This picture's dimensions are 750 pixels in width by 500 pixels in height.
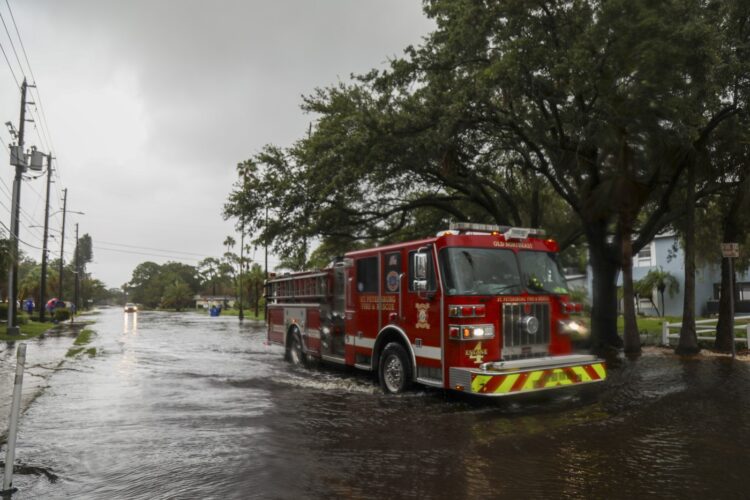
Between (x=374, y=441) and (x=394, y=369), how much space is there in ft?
9.62

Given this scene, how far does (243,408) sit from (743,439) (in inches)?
251

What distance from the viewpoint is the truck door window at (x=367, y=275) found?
10.0 metres

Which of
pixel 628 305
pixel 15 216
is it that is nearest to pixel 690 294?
pixel 628 305

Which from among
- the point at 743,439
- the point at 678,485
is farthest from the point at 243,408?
the point at 743,439

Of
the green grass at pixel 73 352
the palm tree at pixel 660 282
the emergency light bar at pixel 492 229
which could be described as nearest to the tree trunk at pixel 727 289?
the emergency light bar at pixel 492 229

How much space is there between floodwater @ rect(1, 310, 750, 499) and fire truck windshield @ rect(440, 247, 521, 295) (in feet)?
5.74

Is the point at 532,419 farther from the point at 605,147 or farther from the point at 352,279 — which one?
the point at 605,147

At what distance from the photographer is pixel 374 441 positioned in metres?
6.55

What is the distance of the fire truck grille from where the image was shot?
328 inches

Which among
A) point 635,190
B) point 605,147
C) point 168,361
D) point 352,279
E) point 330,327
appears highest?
point 605,147

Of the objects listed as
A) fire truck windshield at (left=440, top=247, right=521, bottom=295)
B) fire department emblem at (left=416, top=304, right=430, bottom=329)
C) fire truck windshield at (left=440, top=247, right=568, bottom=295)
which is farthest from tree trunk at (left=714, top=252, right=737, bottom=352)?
fire department emblem at (left=416, top=304, right=430, bottom=329)

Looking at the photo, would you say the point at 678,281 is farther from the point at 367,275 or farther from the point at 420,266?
the point at 420,266

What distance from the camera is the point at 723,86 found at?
12.4 m

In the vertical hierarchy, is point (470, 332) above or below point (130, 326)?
above
